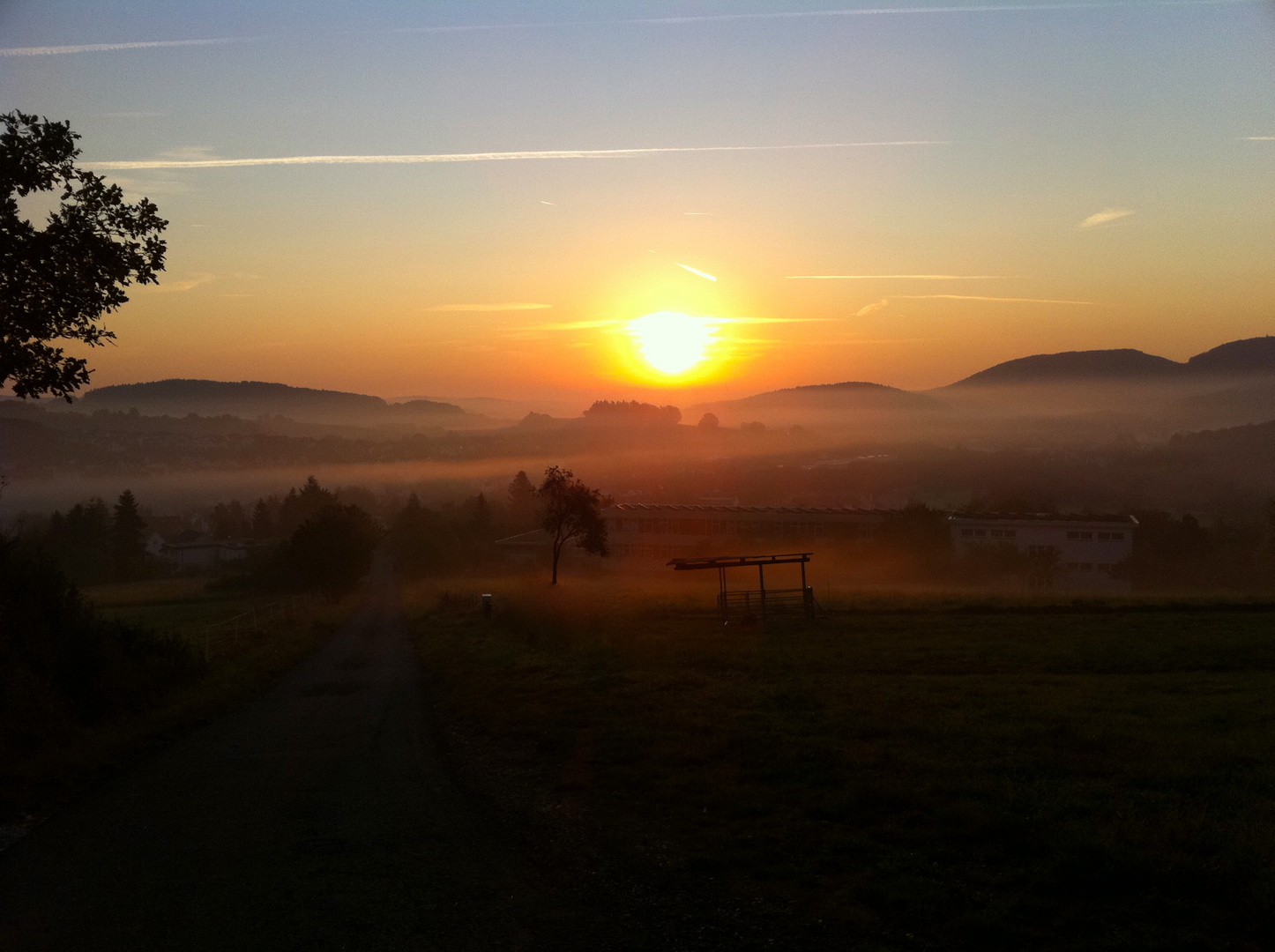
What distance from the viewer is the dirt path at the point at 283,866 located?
807cm

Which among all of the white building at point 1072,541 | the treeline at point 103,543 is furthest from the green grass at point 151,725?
the treeline at point 103,543

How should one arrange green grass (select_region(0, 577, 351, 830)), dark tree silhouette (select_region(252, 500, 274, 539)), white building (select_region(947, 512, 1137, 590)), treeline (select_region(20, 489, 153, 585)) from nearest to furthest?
green grass (select_region(0, 577, 351, 830)) < white building (select_region(947, 512, 1137, 590)) < treeline (select_region(20, 489, 153, 585)) < dark tree silhouette (select_region(252, 500, 274, 539))

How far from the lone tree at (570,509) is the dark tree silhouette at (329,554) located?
1361 cm

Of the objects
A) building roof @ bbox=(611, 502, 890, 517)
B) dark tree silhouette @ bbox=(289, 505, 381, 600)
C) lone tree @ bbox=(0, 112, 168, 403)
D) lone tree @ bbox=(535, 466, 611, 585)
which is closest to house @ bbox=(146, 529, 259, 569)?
building roof @ bbox=(611, 502, 890, 517)

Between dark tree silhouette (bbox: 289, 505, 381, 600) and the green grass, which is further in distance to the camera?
dark tree silhouette (bbox: 289, 505, 381, 600)

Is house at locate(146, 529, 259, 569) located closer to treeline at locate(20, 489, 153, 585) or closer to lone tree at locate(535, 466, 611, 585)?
treeline at locate(20, 489, 153, 585)

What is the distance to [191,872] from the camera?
9.73 meters

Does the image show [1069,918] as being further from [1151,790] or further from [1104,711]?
[1104,711]

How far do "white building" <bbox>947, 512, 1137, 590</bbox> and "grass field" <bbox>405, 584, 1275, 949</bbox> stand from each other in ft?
189

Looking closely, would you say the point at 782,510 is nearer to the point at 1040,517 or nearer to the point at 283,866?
the point at 1040,517

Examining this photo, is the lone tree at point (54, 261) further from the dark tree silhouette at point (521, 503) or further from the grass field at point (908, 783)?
the dark tree silhouette at point (521, 503)

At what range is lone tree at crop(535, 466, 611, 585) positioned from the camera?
64625 mm

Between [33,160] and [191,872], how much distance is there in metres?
13.2

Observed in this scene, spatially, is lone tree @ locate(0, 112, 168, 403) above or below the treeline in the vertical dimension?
above
